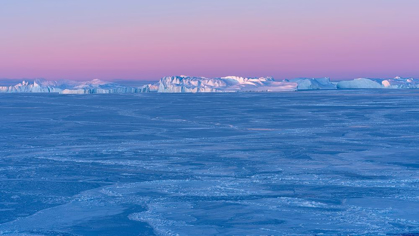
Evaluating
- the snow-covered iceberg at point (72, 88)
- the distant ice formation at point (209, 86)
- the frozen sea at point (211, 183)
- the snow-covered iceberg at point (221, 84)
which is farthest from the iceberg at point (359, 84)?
the frozen sea at point (211, 183)

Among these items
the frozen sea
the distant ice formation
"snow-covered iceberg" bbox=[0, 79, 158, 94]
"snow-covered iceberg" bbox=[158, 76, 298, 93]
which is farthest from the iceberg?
the frozen sea

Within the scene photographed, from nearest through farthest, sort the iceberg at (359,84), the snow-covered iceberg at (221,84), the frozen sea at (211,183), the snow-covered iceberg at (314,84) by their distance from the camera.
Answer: the frozen sea at (211,183) < the snow-covered iceberg at (221,84) < the snow-covered iceberg at (314,84) < the iceberg at (359,84)

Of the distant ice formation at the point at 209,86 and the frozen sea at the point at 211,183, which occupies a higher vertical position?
the distant ice formation at the point at 209,86

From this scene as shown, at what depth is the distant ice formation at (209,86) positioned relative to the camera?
55062 millimetres

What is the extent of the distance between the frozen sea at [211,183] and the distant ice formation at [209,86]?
4219cm

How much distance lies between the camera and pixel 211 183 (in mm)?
6586

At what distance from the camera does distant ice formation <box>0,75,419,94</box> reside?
55062 millimetres

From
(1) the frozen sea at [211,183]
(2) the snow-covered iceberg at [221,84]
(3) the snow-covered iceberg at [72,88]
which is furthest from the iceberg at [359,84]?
(1) the frozen sea at [211,183]

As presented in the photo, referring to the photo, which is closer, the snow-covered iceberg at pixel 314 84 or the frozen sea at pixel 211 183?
the frozen sea at pixel 211 183

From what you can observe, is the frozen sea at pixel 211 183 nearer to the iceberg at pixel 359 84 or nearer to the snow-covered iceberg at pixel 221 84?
the snow-covered iceberg at pixel 221 84

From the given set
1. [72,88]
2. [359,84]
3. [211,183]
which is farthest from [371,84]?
[211,183]

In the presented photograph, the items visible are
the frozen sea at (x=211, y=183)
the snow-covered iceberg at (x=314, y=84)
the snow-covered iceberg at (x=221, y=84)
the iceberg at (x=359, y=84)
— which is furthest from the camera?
the iceberg at (x=359, y=84)

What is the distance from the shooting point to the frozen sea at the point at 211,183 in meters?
4.91

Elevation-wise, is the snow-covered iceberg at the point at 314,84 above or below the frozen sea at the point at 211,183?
above
